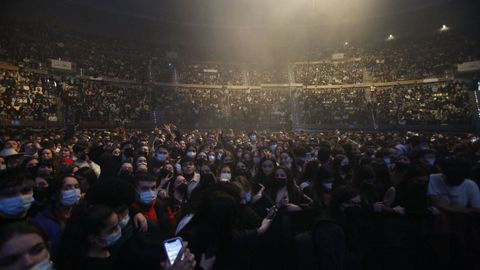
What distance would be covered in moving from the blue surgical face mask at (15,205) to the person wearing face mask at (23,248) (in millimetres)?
1104

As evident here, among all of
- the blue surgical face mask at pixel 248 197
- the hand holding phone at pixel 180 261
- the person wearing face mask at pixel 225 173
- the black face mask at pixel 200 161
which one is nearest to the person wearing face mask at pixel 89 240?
the hand holding phone at pixel 180 261

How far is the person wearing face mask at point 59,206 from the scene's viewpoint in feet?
10.1

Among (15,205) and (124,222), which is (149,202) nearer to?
(124,222)

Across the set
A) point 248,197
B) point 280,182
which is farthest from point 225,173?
Result: point 248,197

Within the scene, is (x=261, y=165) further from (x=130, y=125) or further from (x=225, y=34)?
(x=225, y=34)

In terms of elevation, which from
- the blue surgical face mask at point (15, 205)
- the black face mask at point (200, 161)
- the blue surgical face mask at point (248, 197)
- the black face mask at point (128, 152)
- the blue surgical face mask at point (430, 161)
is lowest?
the blue surgical face mask at point (248, 197)

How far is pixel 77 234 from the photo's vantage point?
2229 mm

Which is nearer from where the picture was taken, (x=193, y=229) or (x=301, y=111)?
(x=193, y=229)

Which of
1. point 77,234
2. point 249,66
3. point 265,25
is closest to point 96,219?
point 77,234

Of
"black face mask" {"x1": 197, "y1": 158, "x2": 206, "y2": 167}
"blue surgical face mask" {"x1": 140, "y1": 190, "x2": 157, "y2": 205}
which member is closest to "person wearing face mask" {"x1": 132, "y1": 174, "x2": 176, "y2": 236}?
"blue surgical face mask" {"x1": 140, "y1": 190, "x2": 157, "y2": 205}

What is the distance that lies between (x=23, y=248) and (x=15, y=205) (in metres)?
1.27

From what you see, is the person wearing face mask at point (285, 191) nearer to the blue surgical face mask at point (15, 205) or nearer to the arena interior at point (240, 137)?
the arena interior at point (240, 137)

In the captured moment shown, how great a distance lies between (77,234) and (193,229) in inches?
29.8

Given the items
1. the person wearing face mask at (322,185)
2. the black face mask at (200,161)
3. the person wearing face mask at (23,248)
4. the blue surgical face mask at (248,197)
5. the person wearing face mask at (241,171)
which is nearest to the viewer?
the person wearing face mask at (23,248)
